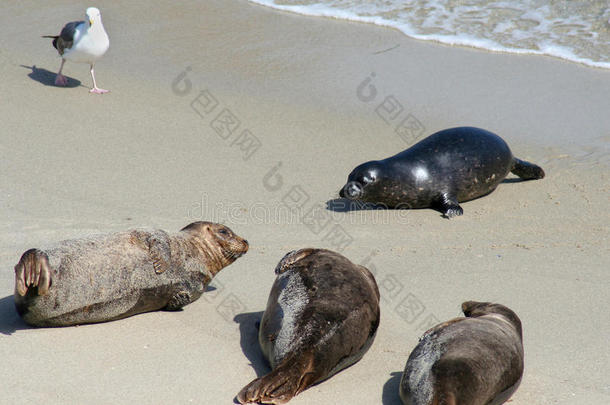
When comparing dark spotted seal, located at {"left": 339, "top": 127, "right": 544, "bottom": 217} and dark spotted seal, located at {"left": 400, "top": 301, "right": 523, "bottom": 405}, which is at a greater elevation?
dark spotted seal, located at {"left": 400, "top": 301, "right": 523, "bottom": 405}

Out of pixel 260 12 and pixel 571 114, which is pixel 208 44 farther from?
pixel 571 114

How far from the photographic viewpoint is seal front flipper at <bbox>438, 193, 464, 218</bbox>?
5.61m

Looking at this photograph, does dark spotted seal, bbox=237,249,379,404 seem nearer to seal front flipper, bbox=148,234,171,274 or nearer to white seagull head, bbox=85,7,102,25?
Result: seal front flipper, bbox=148,234,171,274

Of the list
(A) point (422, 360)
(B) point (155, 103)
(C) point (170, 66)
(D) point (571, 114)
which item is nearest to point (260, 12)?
(C) point (170, 66)

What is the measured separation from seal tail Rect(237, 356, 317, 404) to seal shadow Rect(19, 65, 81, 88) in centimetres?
534

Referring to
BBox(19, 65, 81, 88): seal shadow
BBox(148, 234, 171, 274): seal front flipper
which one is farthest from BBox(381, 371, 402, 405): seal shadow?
BBox(19, 65, 81, 88): seal shadow

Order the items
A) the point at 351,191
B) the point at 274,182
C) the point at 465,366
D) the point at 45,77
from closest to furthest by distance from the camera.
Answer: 1. the point at 465,366
2. the point at 351,191
3. the point at 274,182
4. the point at 45,77

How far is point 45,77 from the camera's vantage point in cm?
768

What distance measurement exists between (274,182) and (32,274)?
269 cm

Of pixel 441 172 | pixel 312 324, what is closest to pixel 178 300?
pixel 312 324

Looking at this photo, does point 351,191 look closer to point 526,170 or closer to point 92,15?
point 526,170

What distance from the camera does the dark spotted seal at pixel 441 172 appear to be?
18.9 feet

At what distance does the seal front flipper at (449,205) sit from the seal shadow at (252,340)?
2.16 m

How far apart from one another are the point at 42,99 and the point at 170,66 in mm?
1491
